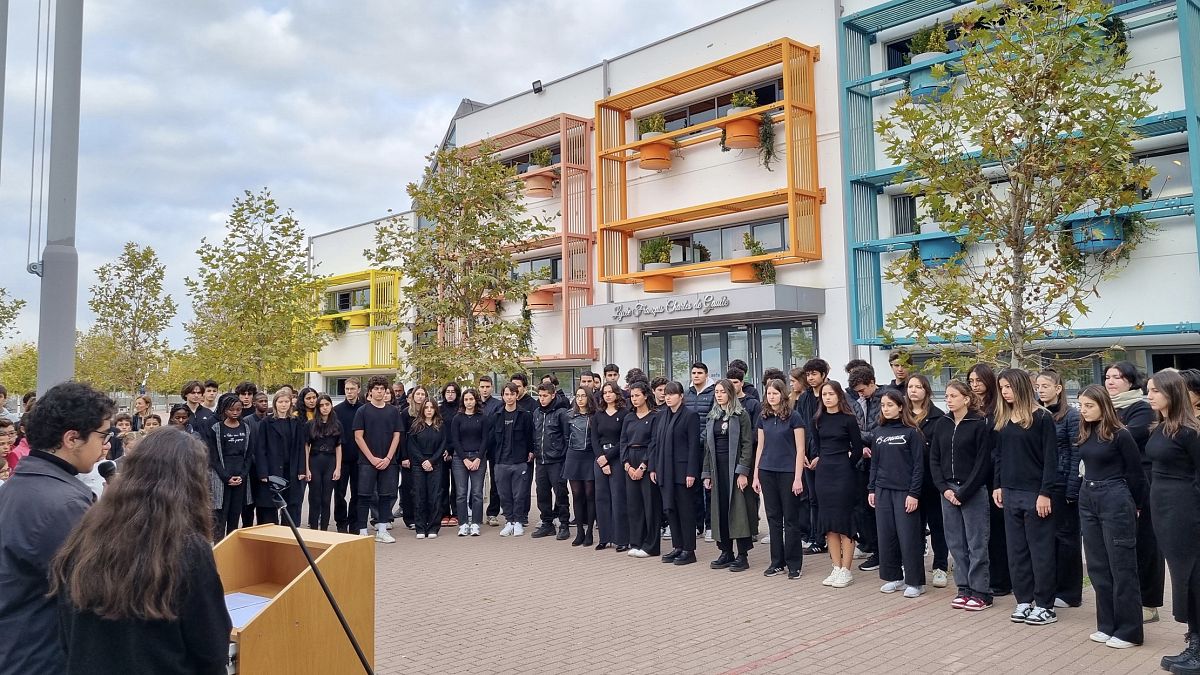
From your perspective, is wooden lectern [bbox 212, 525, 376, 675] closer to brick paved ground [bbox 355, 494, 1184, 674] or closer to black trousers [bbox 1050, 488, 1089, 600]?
brick paved ground [bbox 355, 494, 1184, 674]

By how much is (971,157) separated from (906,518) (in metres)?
4.13

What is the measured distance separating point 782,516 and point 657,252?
13058 millimetres

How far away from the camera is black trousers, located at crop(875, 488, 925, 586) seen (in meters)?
8.13

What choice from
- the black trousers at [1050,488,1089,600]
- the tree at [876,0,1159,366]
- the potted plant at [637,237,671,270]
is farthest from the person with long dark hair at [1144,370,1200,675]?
the potted plant at [637,237,671,270]

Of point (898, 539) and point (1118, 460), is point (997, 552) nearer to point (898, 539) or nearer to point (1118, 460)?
point (898, 539)

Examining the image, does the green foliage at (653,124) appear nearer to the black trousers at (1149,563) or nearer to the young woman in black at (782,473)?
the young woman in black at (782,473)

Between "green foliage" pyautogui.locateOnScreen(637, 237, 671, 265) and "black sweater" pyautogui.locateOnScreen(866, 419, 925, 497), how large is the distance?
13438 millimetres

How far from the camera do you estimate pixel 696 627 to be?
7133mm

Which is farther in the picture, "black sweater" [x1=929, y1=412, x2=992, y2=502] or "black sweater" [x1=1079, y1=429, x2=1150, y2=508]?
"black sweater" [x1=929, y1=412, x2=992, y2=502]

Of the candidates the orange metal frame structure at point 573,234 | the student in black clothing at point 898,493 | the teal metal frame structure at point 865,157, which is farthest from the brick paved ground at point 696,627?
the orange metal frame structure at point 573,234

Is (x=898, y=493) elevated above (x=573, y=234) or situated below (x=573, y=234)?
below

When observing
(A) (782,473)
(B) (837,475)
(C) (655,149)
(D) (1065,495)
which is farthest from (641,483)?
(C) (655,149)

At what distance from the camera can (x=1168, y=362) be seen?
15.2 meters

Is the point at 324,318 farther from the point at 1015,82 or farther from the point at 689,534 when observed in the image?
the point at 1015,82
